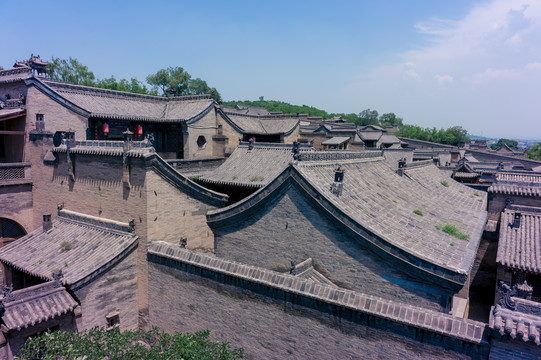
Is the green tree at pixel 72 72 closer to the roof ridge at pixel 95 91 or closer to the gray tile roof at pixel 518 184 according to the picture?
the roof ridge at pixel 95 91

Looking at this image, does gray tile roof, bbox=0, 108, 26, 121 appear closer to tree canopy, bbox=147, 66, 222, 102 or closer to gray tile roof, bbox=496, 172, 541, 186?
gray tile roof, bbox=496, 172, 541, 186

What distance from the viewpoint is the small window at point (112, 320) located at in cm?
1378

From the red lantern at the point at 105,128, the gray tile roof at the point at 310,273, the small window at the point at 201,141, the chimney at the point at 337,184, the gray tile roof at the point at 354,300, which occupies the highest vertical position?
the red lantern at the point at 105,128

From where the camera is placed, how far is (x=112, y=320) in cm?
1402

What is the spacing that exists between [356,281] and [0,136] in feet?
78.3

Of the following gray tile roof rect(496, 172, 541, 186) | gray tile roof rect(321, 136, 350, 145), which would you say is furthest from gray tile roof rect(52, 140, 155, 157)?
gray tile roof rect(321, 136, 350, 145)

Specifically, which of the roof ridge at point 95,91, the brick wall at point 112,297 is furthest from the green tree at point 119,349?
the roof ridge at point 95,91

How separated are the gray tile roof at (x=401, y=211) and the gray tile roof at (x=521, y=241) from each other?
1.18 meters

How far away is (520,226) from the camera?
17.1 metres

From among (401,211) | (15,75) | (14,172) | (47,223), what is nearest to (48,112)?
(15,75)

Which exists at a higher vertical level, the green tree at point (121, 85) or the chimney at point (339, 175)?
the green tree at point (121, 85)

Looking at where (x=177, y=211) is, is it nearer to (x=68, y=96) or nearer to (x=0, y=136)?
(x=68, y=96)

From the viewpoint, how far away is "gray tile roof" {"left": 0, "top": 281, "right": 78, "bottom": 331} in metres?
11.0

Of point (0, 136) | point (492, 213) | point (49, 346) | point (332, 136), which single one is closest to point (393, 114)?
point (332, 136)
